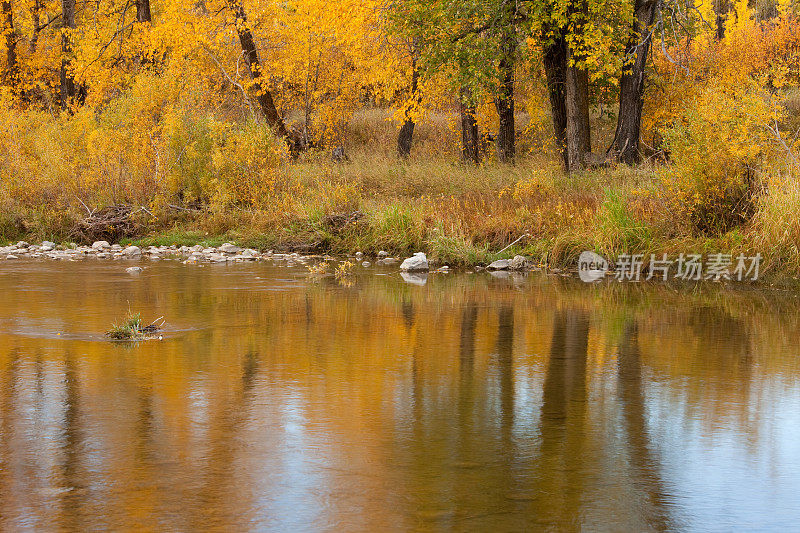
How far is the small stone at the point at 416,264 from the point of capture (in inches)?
601

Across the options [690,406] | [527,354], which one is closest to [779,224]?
[527,354]

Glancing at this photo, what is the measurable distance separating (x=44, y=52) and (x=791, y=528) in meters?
37.5

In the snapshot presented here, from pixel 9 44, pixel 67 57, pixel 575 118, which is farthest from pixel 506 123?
pixel 9 44

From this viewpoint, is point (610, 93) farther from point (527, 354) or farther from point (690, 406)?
point (690, 406)

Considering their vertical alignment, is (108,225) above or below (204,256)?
above

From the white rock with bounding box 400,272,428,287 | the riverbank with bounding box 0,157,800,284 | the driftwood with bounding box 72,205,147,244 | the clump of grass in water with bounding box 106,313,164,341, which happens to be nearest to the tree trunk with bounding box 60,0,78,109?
the driftwood with bounding box 72,205,147,244

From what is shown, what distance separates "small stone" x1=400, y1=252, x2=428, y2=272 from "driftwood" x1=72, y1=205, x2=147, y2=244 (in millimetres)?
7416

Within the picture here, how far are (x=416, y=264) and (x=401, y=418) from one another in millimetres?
9421

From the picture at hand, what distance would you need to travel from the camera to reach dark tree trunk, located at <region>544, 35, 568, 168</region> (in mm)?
20844

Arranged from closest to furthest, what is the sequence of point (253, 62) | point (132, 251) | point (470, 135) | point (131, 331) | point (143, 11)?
point (131, 331) → point (132, 251) → point (470, 135) → point (253, 62) → point (143, 11)

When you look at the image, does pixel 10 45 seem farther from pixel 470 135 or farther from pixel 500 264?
pixel 500 264
